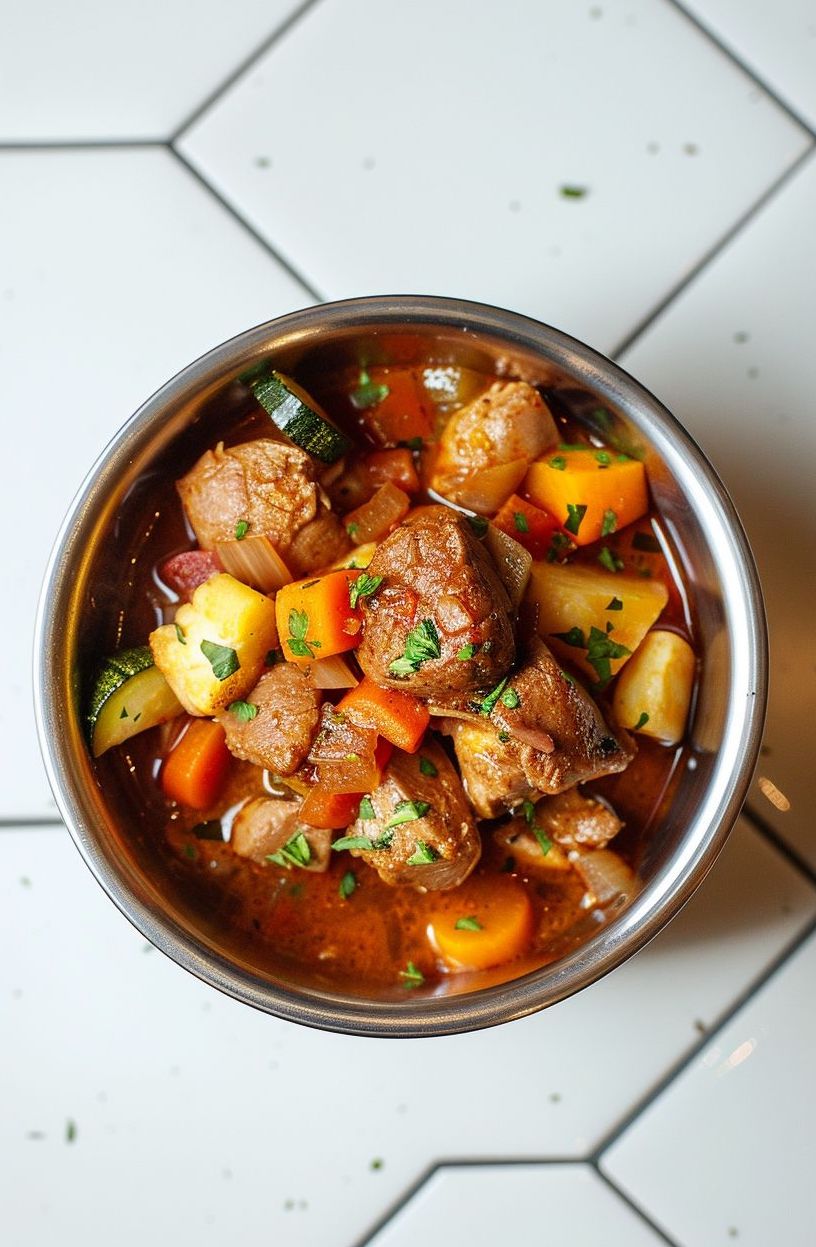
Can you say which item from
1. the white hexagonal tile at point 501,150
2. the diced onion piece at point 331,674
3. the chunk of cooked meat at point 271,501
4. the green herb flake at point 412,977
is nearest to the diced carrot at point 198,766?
the diced onion piece at point 331,674

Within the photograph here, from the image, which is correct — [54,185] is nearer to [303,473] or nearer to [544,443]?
[303,473]

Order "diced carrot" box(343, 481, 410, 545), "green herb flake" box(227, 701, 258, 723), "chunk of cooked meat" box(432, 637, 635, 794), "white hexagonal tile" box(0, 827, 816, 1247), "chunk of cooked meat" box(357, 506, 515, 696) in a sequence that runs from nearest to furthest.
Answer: "chunk of cooked meat" box(357, 506, 515, 696)
"chunk of cooked meat" box(432, 637, 635, 794)
"green herb flake" box(227, 701, 258, 723)
"diced carrot" box(343, 481, 410, 545)
"white hexagonal tile" box(0, 827, 816, 1247)

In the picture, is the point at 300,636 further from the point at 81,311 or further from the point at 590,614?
the point at 81,311

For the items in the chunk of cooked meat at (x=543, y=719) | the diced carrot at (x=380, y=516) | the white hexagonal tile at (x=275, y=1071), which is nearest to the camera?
the chunk of cooked meat at (x=543, y=719)

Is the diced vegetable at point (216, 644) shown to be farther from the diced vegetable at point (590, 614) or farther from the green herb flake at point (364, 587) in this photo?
the diced vegetable at point (590, 614)

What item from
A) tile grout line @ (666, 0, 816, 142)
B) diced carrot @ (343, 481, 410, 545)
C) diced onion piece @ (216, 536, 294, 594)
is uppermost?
tile grout line @ (666, 0, 816, 142)

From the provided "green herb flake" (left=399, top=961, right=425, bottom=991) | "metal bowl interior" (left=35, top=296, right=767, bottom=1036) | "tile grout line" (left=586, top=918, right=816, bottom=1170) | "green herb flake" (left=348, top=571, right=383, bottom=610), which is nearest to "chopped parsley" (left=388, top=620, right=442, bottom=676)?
"green herb flake" (left=348, top=571, right=383, bottom=610)

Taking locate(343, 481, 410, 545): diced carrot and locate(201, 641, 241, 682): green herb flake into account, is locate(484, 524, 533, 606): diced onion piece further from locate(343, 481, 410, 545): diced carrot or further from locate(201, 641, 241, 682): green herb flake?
locate(201, 641, 241, 682): green herb flake
